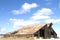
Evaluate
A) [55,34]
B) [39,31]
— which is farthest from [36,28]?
[55,34]

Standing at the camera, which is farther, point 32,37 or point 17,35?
point 17,35

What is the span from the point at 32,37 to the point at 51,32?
9769mm

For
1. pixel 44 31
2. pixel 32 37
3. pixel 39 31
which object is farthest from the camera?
pixel 44 31

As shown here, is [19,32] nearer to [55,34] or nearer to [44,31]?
[44,31]

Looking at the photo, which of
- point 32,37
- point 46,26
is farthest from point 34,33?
point 46,26

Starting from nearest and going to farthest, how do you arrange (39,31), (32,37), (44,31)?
(32,37)
(39,31)
(44,31)

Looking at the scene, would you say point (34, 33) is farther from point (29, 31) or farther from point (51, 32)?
point (51, 32)

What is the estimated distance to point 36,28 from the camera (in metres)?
45.1

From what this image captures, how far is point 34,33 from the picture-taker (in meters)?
43.1

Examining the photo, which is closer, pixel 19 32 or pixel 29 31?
pixel 29 31

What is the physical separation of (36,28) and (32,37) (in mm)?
4021

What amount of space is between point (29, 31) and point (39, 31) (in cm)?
243

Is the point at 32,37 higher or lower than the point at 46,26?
lower

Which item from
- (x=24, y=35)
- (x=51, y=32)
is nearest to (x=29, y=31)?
(x=24, y=35)
